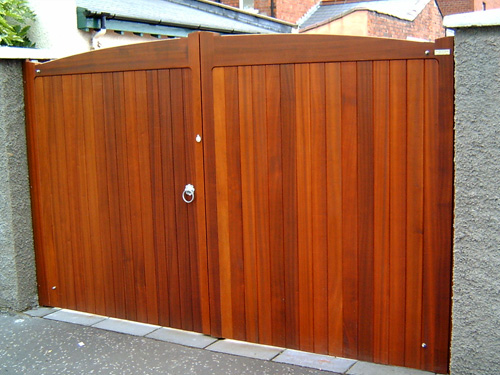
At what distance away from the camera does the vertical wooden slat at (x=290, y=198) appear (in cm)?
458

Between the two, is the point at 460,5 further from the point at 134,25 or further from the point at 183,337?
the point at 183,337

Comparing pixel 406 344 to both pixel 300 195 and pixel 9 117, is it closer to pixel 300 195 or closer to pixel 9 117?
pixel 300 195

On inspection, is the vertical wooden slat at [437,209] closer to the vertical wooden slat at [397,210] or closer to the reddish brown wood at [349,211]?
the vertical wooden slat at [397,210]

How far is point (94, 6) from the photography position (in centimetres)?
859

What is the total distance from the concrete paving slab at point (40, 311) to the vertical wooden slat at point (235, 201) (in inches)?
73.3

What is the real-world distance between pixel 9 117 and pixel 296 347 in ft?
10.2

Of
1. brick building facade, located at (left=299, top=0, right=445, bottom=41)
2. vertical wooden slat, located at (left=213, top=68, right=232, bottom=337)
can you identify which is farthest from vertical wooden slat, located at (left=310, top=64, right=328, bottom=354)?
brick building facade, located at (left=299, top=0, right=445, bottom=41)

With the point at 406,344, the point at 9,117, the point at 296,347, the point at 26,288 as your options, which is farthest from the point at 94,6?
the point at 406,344

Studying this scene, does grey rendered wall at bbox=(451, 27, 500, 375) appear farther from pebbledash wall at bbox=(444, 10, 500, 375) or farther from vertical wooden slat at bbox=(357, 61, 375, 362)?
vertical wooden slat at bbox=(357, 61, 375, 362)

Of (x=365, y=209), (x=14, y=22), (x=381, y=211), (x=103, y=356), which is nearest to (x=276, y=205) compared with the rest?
(x=365, y=209)

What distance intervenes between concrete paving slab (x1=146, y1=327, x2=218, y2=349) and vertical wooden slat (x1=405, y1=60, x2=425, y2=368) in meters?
1.53

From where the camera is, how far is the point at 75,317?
5672 mm

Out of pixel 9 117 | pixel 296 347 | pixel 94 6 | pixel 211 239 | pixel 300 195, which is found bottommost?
pixel 296 347

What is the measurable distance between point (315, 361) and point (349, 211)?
107 centimetres
